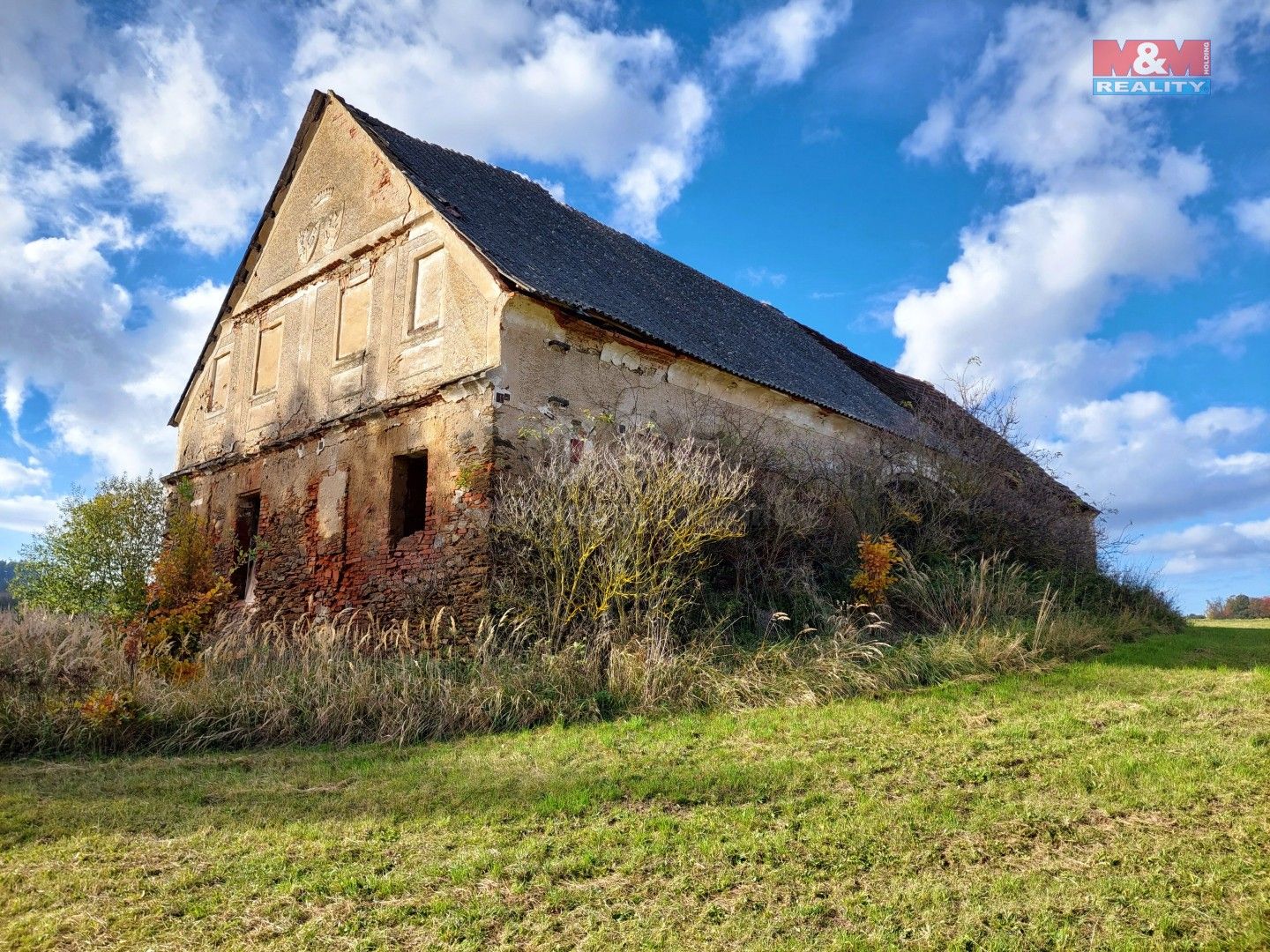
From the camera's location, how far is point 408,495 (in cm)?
1275

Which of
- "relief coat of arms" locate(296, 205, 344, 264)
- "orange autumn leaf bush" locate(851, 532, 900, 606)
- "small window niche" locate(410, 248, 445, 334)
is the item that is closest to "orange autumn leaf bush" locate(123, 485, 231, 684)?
"relief coat of arms" locate(296, 205, 344, 264)

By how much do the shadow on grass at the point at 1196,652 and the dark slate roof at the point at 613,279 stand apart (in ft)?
19.2

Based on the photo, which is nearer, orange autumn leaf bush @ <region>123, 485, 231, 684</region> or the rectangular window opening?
orange autumn leaf bush @ <region>123, 485, 231, 684</region>

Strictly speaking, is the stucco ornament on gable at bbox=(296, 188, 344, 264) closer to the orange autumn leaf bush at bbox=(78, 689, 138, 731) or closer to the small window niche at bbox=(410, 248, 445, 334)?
the small window niche at bbox=(410, 248, 445, 334)

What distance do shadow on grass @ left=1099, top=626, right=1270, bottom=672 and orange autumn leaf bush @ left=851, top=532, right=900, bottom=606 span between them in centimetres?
256

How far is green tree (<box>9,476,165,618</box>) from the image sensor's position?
47.9 ft

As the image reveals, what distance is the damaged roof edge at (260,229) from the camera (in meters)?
15.1

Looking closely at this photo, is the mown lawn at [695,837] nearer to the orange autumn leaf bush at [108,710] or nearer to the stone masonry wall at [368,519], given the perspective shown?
the orange autumn leaf bush at [108,710]

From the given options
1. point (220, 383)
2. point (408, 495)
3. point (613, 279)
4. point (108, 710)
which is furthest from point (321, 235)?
point (108, 710)

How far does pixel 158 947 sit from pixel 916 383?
76.3 ft

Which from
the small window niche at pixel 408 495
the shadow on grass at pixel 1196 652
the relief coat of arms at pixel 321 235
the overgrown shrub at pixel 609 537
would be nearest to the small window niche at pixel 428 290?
the small window niche at pixel 408 495

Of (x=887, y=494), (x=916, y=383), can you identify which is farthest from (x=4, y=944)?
(x=916, y=383)

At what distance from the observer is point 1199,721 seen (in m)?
7.08

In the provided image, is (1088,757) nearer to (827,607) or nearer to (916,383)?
(827,607)
